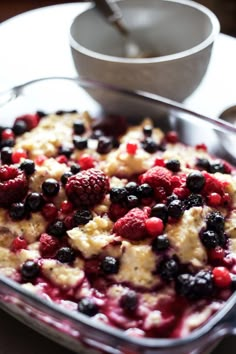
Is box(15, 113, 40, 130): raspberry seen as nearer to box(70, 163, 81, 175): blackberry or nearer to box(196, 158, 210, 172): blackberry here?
box(70, 163, 81, 175): blackberry

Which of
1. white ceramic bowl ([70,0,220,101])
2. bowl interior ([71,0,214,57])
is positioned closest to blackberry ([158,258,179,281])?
white ceramic bowl ([70,0,220,101])

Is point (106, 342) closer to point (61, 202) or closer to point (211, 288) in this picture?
point (211, 288)

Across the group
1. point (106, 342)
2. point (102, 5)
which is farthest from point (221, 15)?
point (106, 342)

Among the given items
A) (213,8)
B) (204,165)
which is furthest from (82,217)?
(213,8)

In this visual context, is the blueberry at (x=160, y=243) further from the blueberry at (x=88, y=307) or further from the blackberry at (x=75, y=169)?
the blackberry at (x=75, y=169)

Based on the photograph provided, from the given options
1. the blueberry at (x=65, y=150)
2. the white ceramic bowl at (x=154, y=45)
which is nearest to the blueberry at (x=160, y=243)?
the blueberry at (x=65, y=150)

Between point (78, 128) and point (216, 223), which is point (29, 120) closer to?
point (78, 128)
